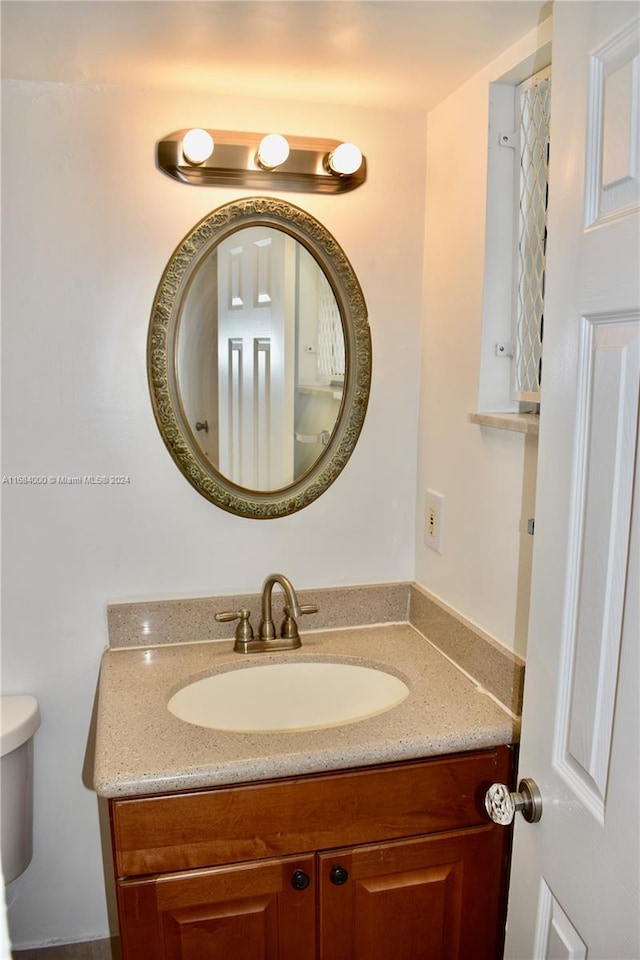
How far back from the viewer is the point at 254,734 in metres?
1.34

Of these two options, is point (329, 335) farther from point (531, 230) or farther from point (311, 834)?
point (311, 834)

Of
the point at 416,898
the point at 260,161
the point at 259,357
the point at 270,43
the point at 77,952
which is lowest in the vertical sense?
the point at 77,952

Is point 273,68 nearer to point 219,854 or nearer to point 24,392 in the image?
point 24,392

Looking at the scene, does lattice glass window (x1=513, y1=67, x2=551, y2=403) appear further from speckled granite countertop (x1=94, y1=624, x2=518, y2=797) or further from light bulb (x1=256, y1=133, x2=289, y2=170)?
speckled granite countertop (x1=94, y1=624, x2=518, y2=797)

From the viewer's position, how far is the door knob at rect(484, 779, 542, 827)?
3.42ft

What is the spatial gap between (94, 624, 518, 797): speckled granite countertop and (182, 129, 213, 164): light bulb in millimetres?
1070

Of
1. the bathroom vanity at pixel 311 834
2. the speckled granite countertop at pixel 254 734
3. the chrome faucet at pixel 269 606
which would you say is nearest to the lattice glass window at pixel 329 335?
the chrome faucet at pixel 269 606

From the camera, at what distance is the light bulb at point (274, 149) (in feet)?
5.25

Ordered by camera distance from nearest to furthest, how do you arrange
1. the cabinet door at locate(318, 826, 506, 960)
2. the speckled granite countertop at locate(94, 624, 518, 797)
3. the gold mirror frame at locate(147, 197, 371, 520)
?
the speckled granite countertop at locate(94, 624, 518, 797) → the cabinet door at locate(318, 826, 506, 960) → the gold mirror frame at locate(147, 197, 371, 520)

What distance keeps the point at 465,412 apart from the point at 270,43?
797 mm

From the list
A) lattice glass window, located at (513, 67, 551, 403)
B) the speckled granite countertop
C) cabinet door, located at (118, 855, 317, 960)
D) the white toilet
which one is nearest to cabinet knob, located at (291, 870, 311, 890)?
cabinet door, located at (118, 855, 317, 960)
